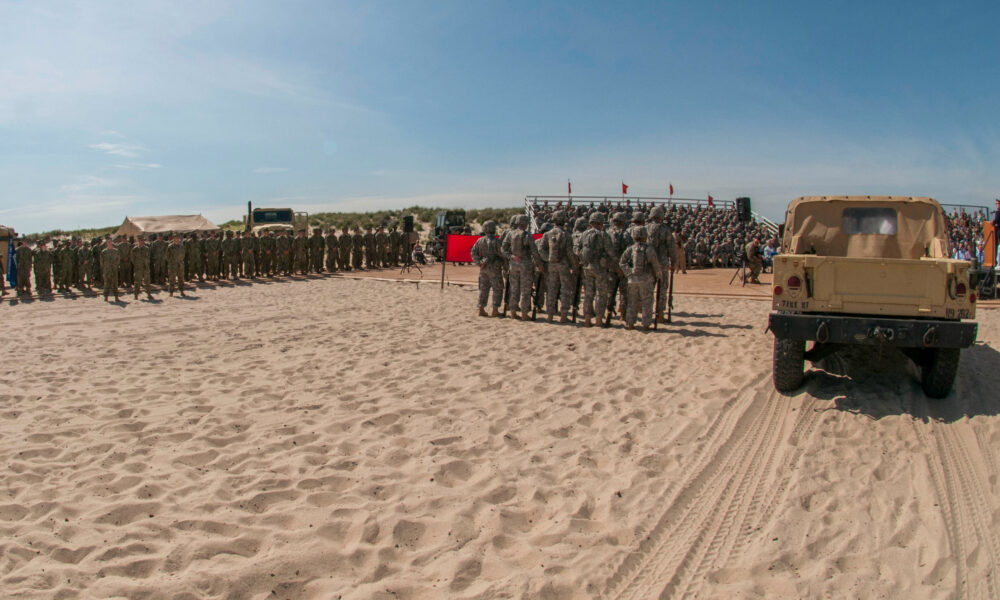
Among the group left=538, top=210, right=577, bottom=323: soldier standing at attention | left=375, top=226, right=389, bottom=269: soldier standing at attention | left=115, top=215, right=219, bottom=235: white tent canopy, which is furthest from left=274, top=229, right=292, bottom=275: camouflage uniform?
left=538, top=210, right=577, bottom=323: soldier standing at attention

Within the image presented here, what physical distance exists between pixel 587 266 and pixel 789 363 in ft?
15.1

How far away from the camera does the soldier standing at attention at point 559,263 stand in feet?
37.8

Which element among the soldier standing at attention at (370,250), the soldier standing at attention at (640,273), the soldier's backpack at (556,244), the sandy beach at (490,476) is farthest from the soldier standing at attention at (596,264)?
the soldier standing at attention at (370,250)

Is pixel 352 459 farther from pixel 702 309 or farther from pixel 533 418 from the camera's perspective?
pixel 702 309

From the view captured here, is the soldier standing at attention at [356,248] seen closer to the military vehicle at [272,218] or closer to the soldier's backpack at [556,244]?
the military vehicle at [272,218]

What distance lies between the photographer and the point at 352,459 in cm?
503

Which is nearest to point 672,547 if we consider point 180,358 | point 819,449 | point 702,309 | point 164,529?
point 819,449

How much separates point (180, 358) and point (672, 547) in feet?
23.0

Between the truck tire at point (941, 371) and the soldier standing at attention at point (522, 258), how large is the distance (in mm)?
6572

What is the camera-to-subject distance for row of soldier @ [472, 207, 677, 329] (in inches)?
409

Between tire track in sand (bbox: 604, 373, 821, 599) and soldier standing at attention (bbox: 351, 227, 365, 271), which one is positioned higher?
soldier standing at attention (bbox: 351, 227, 365, 271)

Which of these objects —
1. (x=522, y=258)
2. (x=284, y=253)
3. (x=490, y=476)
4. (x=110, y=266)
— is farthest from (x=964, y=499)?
(x=284, y=253)

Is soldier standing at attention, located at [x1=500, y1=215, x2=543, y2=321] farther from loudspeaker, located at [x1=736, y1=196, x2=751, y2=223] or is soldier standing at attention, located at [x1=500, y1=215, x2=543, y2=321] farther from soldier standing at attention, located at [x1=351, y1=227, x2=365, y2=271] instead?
soldier standing at attention, located at [x1=351, y1=227, x2=365, y2=271]

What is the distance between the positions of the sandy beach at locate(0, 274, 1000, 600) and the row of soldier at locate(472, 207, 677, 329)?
192cm
